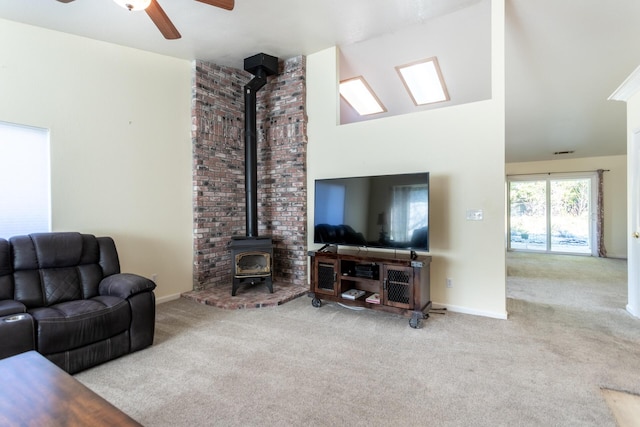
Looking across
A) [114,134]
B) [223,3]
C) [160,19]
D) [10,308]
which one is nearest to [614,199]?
[223,3]

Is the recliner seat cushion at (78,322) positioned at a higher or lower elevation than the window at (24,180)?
lower

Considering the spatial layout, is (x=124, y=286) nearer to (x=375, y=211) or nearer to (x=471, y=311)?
(x=375, y=211)

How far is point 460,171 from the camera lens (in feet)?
11.3

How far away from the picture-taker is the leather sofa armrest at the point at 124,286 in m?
2.55

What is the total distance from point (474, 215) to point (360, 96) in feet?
10.8

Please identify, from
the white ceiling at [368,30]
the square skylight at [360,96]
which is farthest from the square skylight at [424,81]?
the square skylight at [360,96]

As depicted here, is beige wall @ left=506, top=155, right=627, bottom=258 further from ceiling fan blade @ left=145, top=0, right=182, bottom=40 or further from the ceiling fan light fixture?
the ceiling fan light fixture

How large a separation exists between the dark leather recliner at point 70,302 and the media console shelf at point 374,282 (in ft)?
5.95

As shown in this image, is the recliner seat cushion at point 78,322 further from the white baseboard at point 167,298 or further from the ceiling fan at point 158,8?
the ceiling fan at point 158,8

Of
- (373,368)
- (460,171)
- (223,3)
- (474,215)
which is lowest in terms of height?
(373,368)

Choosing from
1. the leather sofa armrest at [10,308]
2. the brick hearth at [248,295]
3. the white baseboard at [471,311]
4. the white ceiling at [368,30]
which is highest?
the white ceiling at [368,30]

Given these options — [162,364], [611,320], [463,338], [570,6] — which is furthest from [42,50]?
[611,320]

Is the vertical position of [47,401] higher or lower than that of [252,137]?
lower

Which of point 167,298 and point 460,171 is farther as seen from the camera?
point 167,298
